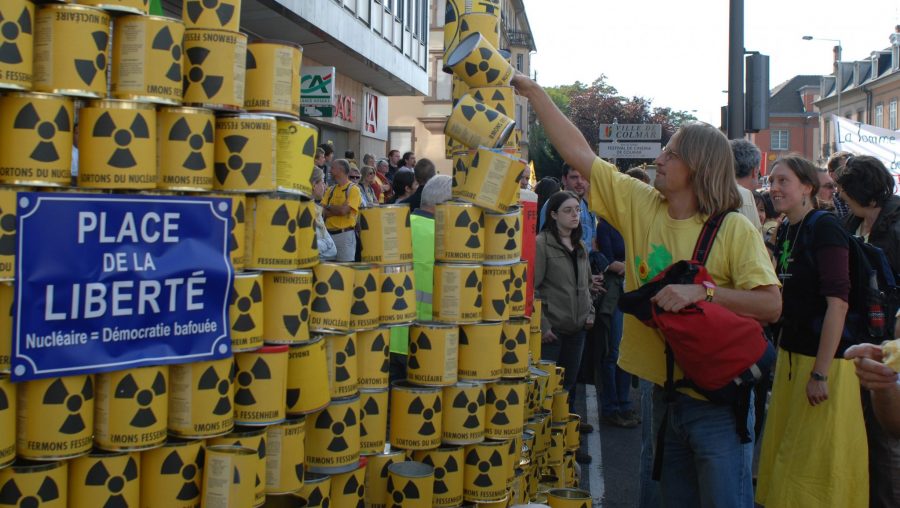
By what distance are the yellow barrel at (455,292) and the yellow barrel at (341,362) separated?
2.05ft

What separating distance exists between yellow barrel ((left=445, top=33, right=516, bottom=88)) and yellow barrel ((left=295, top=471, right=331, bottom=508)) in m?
2.33

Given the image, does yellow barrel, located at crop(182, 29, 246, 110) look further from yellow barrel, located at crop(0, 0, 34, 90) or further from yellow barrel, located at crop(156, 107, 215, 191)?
yellow barrel, located at crop(0, 0, 34, 90)

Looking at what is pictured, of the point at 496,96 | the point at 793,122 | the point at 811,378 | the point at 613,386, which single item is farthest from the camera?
the point at 793,122

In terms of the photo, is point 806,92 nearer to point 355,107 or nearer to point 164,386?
point 355,107

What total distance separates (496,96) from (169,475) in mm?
2743

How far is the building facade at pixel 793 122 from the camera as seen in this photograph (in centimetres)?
9744

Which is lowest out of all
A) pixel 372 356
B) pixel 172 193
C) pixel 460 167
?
pixel 372 356

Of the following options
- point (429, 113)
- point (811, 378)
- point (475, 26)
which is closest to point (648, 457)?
point (811, 378)

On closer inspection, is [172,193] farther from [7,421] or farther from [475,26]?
[475,26]

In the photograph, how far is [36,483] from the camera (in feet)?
10.0

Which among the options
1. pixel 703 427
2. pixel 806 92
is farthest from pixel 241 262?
pixel 806 92

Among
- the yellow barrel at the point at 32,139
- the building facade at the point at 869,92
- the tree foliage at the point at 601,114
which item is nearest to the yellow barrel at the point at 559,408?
the yellow barrel at the point at 32,139

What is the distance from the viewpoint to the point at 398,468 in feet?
14.6

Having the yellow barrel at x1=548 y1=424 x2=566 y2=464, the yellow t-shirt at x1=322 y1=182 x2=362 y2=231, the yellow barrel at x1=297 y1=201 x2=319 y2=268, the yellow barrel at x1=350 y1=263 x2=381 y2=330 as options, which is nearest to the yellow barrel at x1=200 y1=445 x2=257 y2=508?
the yellow barrel at x1=297 y1=201 x2=319 y2=268
